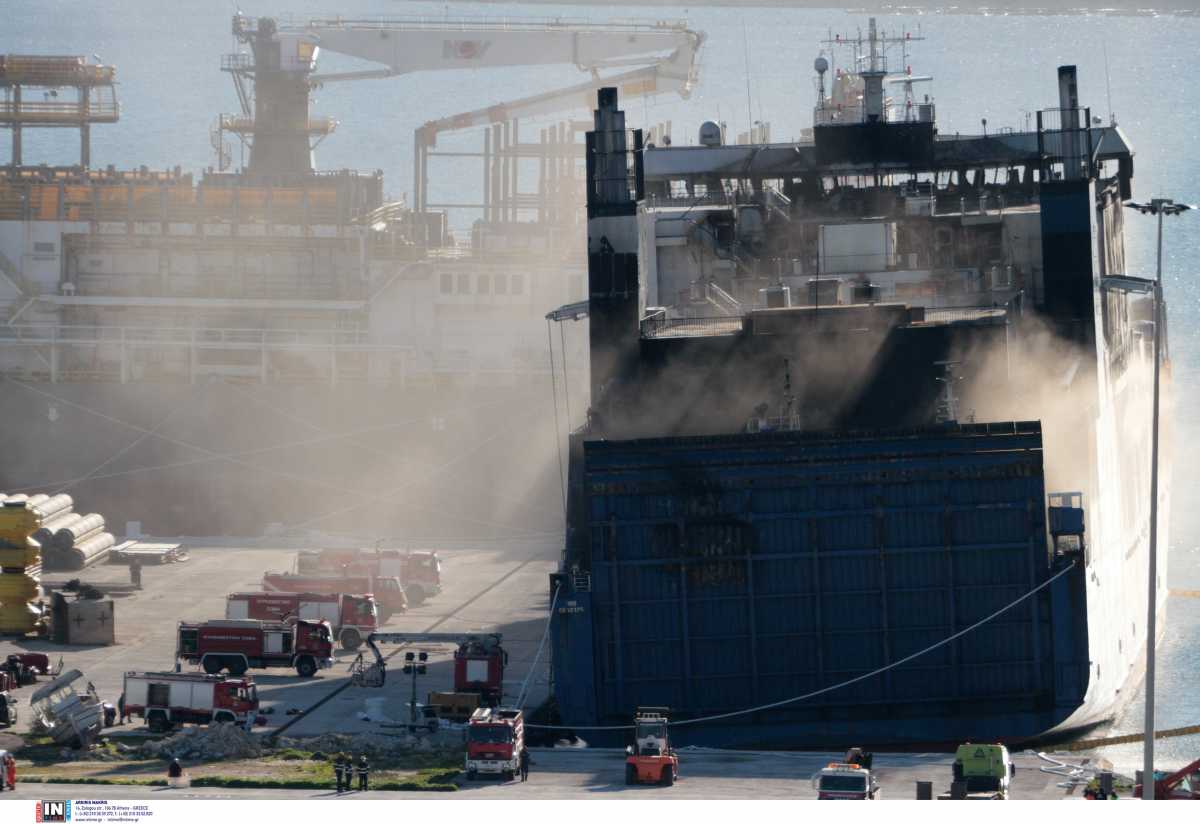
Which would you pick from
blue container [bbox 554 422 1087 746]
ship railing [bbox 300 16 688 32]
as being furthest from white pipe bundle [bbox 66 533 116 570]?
ship railing [bbox 300 16 688 32]

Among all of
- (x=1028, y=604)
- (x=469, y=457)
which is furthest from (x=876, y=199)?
(x=469, y=457)

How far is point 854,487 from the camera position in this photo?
126 ft

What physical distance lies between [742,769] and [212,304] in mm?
54528

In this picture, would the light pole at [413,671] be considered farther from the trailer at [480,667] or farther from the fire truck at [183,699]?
the fire truck at [183,699]

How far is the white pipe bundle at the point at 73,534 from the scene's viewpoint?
66875 mm

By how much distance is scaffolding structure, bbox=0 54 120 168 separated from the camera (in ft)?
284

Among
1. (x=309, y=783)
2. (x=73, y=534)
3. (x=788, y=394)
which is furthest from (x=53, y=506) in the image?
(x=309, y=783)

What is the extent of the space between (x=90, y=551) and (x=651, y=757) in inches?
1516

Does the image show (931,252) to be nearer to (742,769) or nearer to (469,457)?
(742,769)

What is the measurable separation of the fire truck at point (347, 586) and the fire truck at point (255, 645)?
865 cm

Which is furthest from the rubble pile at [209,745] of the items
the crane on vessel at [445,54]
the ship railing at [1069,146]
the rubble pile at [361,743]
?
the crane on vessel at [445,54]

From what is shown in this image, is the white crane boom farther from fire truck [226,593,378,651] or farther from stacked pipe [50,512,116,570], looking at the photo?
fire truck [226,593,378,651]

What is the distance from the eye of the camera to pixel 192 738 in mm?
37938

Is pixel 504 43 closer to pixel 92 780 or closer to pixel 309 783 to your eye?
pixel 92 780
